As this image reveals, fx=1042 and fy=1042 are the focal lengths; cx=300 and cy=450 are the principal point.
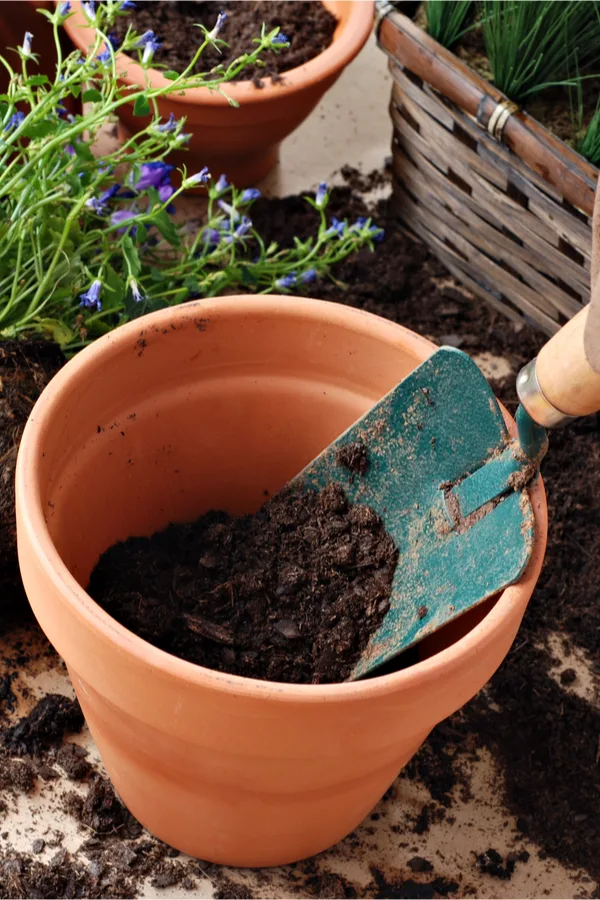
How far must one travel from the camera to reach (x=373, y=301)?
181cm

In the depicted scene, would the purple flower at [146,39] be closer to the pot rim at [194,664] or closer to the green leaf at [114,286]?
the green leaf at [114,286]

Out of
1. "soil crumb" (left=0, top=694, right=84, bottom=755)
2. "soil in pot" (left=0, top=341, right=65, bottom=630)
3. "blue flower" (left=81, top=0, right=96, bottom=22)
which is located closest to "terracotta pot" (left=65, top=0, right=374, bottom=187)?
"blue flower" (left=81, top=0, right=96, bottom=22)


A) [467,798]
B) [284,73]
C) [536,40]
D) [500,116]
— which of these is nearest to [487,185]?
[500,116]

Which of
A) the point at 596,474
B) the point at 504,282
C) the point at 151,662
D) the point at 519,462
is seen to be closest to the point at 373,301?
the point at 504,282

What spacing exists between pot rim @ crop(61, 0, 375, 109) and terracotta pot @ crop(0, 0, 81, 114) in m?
0.06

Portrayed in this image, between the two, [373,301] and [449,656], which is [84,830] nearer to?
[449,656]

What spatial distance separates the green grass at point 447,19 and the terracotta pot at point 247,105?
15 centimetres

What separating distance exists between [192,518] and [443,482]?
1.19 feet

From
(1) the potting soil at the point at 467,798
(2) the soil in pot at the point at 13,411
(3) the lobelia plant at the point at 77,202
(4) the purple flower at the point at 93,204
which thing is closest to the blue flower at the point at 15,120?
(3) the lobelia plant at the point at 77,202

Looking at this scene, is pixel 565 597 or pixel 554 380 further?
pixel 565 597

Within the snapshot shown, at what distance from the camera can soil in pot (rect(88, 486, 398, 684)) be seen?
114 centimetres

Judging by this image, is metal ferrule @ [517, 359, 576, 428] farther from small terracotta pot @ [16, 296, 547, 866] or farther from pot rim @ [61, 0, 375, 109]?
pot rim @ [61, 0, 375, 109]

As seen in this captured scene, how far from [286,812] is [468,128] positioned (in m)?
1.11

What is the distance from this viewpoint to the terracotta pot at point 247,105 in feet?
5.65
